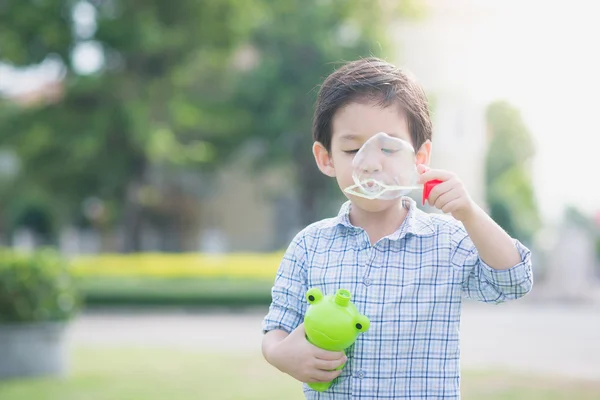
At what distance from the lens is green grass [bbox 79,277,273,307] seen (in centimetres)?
1451

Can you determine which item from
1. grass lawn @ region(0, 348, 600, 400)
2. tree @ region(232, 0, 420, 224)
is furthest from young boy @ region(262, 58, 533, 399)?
tree @ region(232, 0, 420, 224)

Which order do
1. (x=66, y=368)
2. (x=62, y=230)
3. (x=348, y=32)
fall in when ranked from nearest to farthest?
(x=66, y=368), (x=348, y=32), (x=62, y=230)

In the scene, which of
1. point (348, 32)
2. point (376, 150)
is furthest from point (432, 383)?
point (348, 32)

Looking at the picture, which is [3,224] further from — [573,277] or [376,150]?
[376,150]

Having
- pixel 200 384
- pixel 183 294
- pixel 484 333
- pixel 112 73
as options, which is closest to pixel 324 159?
pixel 200 384

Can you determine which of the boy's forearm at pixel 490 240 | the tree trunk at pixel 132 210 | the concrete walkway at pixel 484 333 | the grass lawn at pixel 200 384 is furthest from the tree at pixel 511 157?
the boy's forearm at pixel 490 240

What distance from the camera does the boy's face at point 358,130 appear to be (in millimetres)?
2031

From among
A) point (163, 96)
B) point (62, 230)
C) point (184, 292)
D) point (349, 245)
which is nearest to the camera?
point (349, 245)

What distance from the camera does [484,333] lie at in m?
10.6

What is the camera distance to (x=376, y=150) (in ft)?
6.45

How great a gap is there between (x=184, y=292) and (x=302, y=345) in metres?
13.1

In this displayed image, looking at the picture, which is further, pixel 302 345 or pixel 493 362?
pixel 493 362

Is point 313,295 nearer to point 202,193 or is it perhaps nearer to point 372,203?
point 372,203

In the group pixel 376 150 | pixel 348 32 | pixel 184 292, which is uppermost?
pixel 348 32
